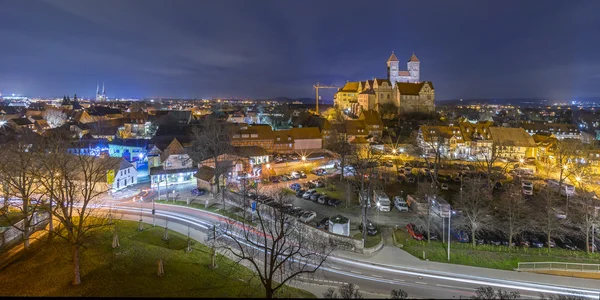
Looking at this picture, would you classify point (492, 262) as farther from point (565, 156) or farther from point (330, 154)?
point (330, 154)

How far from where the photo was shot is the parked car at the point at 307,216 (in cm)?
2437

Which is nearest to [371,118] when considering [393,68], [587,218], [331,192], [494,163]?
[494,163]

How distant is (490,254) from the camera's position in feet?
66.2

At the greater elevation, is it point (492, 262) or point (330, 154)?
point (330, 154)

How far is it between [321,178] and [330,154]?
13.5 meters

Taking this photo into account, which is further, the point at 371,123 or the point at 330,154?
the point at 371,123

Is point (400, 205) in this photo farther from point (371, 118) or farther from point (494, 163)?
point (371, 118)

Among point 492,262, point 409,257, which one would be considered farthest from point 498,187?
point 409,257

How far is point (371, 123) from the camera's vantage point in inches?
2443

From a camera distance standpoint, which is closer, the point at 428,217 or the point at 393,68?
the point at 428,217

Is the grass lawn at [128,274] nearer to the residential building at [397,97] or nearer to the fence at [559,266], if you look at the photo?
the fence at [559,266]

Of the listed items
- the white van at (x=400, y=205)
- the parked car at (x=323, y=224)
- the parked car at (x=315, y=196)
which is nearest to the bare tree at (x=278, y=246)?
the parked car at (x=323, y=224)

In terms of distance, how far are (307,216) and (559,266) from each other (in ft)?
52.1

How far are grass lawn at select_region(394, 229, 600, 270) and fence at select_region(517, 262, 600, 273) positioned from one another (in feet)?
1.80
